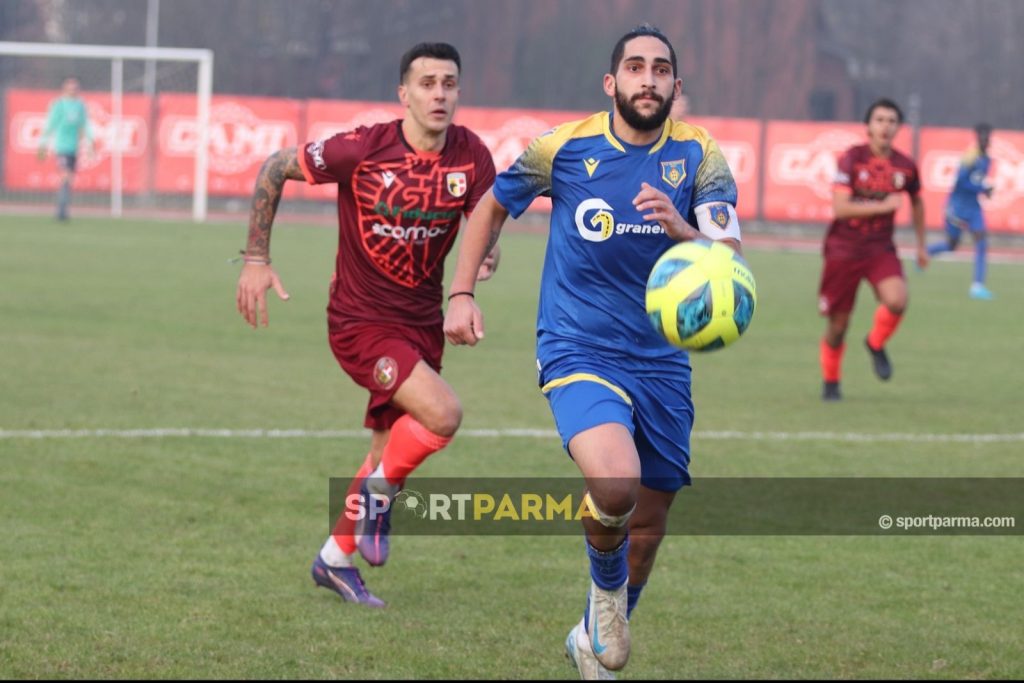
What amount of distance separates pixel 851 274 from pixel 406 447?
21.1 feet

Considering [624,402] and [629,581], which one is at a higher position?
[624,402]

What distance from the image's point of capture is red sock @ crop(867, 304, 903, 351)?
11938 millimetres

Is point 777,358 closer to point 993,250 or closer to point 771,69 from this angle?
point 993,250

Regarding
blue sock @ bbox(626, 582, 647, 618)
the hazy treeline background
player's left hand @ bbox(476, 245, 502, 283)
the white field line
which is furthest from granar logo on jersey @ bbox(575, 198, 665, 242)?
the hazy treeline background

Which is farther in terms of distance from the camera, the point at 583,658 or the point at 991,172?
the point at 991,172

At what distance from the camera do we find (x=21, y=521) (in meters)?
6.84

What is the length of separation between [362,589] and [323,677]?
1041 millimetres

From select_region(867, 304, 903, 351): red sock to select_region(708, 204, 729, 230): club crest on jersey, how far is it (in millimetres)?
6863

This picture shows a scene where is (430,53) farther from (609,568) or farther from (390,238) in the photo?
(609,568)

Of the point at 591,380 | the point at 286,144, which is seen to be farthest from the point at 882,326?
the point at 286,144

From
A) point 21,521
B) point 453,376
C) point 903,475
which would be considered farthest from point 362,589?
point 453,376

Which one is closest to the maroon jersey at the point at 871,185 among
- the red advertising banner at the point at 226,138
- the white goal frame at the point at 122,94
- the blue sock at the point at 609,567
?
the blue sock at the point at 609,567

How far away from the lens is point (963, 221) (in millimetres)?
21875

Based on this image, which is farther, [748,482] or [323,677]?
[748,482]
